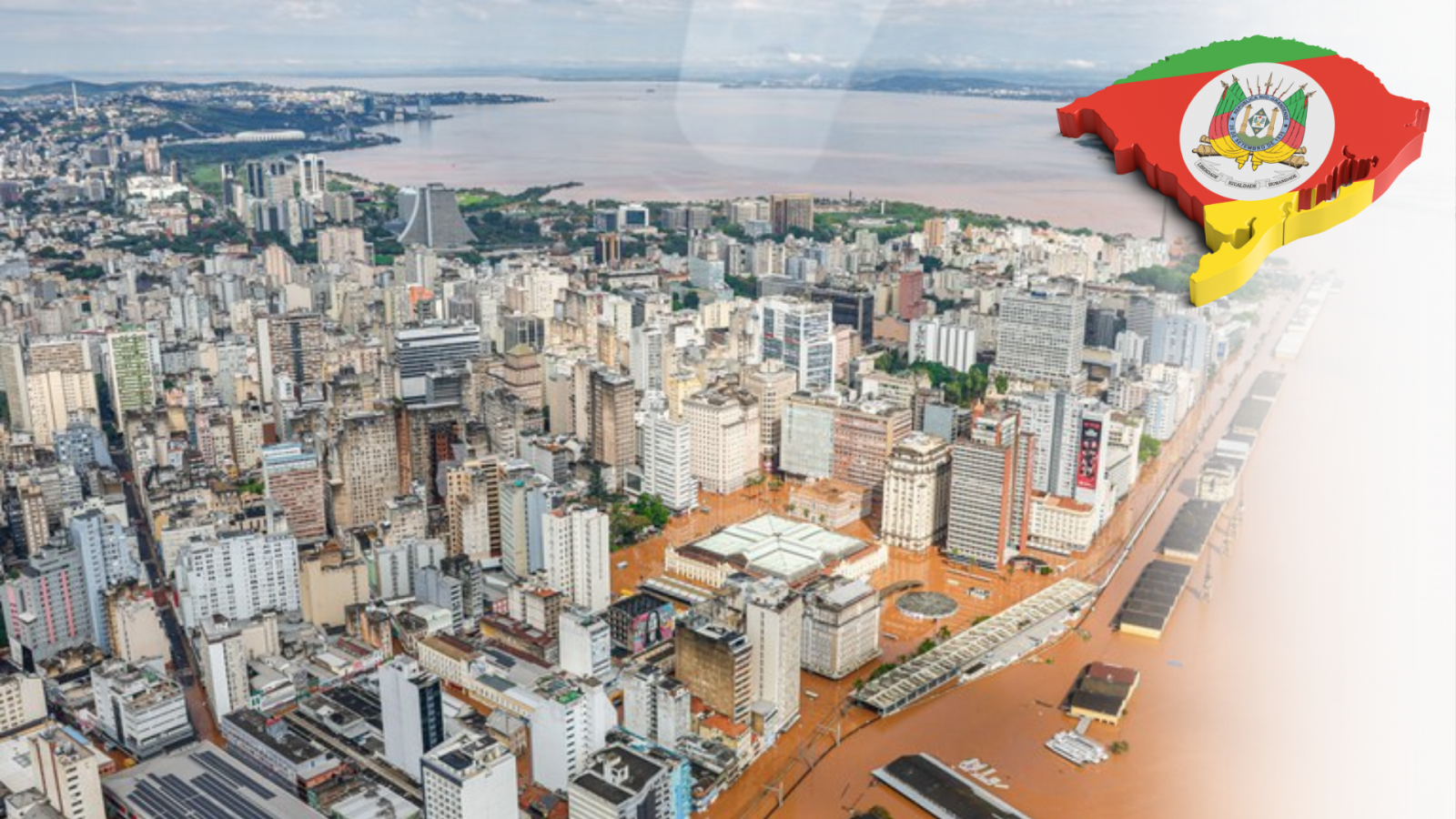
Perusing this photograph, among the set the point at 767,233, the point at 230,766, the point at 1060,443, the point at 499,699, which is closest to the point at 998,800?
the point at 499,699

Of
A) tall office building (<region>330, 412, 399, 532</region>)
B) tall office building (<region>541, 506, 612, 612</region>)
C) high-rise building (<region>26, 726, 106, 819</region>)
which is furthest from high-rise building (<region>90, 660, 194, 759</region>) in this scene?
tall office building (<region>330, 412, 399, 532</region>)

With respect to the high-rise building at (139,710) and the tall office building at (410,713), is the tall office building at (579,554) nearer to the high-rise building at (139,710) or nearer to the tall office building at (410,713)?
the tall office building at (410,713)

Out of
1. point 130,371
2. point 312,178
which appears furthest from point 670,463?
point 312,178

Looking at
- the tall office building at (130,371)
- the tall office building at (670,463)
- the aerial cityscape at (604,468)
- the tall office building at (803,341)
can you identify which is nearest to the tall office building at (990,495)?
the aerial cityscape at (604,468)

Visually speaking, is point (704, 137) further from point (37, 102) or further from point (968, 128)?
point (37, 102)

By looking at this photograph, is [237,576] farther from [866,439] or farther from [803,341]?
[803,341]

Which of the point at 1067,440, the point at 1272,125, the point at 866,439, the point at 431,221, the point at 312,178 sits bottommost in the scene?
the point at 866,439
